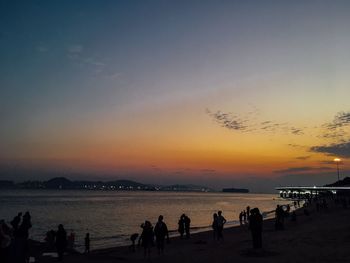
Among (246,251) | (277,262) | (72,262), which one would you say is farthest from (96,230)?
(277,262)

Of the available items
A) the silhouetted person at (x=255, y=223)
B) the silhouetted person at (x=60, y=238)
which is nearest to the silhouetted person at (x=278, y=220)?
the silhouetted person at (x=255, y=223)

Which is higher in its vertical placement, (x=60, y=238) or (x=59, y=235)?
(x=59, y=235)

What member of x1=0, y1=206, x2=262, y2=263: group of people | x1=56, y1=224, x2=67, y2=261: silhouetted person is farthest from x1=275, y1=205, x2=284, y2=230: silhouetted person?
x1=56, y1=224, x2=67, y2=261: silhouetted person

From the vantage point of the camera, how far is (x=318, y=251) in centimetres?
1659

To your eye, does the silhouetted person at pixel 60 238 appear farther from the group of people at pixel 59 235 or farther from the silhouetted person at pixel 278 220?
the silhouetted person at pixel 278 220

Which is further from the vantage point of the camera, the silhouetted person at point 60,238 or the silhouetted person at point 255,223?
the silhouetted person at point 60,238

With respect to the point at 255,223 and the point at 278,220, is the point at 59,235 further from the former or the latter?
the point at 278,220

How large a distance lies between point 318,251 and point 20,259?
12.2m

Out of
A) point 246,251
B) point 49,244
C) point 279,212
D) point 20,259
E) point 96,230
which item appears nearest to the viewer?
point 20,259

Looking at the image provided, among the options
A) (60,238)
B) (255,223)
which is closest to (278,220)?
(255,223)

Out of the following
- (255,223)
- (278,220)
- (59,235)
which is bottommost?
(278,220)

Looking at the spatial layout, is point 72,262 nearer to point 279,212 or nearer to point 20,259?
point 20,259

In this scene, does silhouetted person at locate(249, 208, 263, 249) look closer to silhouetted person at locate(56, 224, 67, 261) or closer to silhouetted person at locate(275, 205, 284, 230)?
silhouetted person at locate(56, 224, 67, 261)

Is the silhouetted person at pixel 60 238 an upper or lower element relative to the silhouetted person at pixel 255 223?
lower
